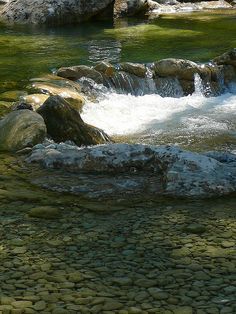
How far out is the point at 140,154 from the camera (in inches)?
269

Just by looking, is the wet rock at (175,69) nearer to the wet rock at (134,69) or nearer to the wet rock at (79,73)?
the wet rock at (134,69)

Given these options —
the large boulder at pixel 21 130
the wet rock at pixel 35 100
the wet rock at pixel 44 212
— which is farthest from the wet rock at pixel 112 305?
the wet rock at pixel 35 100

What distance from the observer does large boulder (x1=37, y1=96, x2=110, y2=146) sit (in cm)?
794

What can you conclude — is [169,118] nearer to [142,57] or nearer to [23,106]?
[23,106]

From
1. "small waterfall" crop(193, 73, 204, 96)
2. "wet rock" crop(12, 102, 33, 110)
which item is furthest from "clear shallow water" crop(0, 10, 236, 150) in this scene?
"wet rock" crop(12, 102, 33, 110)

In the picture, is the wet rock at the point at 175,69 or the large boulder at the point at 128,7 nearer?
the wet rock at the point at 175,69

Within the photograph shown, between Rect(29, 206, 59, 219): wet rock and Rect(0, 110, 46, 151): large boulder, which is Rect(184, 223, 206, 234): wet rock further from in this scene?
Rect(0, 110, 46, 151): large boulder

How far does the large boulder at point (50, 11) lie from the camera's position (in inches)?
873

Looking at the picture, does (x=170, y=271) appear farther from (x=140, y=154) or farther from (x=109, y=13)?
(x=109, y=13)

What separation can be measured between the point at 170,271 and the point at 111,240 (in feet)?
2.28

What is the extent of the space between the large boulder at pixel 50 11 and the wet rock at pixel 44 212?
17.5 meters

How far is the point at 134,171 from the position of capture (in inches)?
264

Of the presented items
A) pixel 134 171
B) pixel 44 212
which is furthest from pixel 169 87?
pixel 44 212

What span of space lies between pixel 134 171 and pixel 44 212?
1540 millimetres
